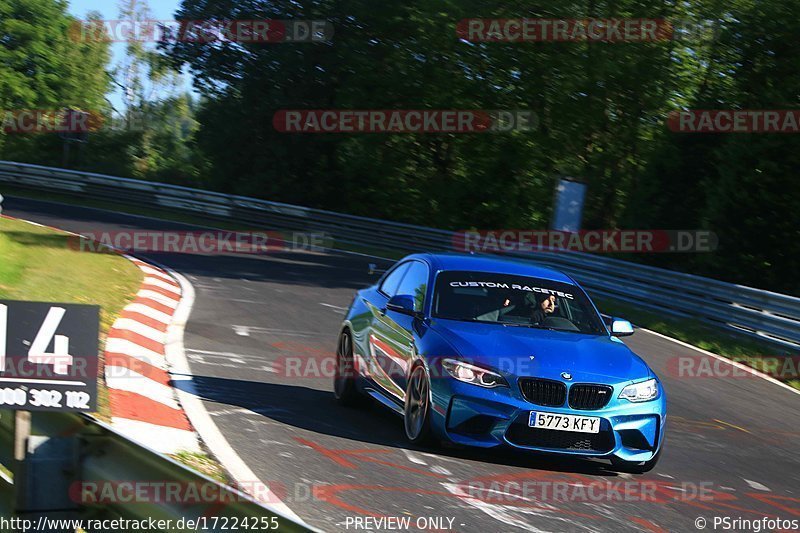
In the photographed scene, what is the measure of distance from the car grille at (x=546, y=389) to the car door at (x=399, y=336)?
3.63 feet

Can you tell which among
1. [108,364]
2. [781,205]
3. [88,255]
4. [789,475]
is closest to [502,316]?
Result: [789,475]

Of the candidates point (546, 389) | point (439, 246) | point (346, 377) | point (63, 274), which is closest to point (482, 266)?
point (346, 377)

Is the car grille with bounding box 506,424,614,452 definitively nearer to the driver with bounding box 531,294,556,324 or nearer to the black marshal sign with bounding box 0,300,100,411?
the driver with bounding box 531,294,556,324

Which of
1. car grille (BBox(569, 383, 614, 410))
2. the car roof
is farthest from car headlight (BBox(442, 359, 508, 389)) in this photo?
the car roof

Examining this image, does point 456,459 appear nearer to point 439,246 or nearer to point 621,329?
point 621,329

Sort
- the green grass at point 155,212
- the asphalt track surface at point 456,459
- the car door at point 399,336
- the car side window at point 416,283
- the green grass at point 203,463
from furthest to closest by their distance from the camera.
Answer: the green grass at point 155,212 < the car side window at point 416,283 < the car door at point 399,336 < the green grass at point 203,463 < the asphalt track surface at point 456,459

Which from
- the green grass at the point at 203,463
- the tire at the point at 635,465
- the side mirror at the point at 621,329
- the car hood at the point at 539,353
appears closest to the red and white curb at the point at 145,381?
the green grass at the point at 203,463

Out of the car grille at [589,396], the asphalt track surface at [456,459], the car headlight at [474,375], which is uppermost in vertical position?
the car headlight at [474,375]

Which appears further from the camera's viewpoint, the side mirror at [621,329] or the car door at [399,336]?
the side mirror at [621,329]

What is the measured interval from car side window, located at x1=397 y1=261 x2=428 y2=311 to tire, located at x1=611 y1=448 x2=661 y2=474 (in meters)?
2.02

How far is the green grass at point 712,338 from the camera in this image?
1698cm

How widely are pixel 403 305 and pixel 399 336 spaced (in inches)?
12.0

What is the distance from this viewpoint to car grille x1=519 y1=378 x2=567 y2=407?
25.4ft

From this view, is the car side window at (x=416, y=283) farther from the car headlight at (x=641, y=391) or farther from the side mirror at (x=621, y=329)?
the car headlight at (x=641, y=391)
